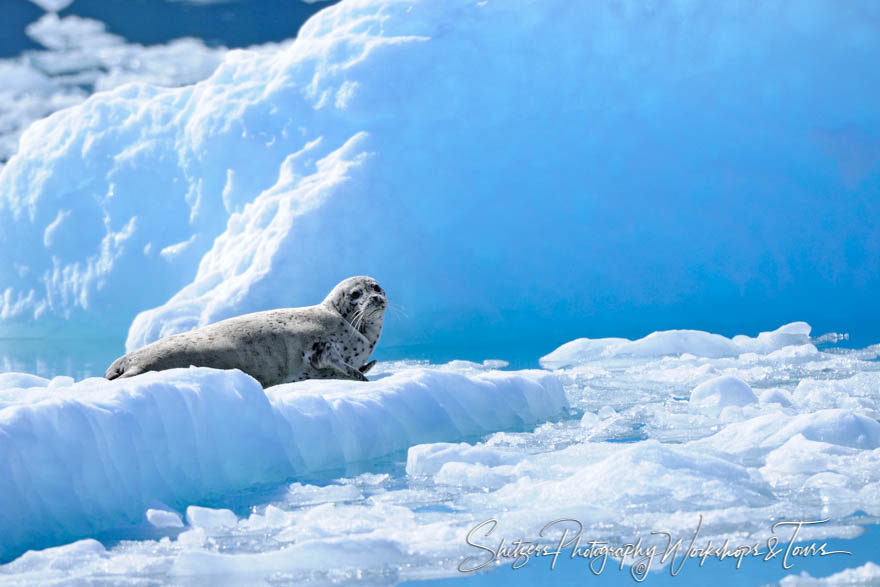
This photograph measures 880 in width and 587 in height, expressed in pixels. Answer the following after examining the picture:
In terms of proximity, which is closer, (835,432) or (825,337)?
(835,432)

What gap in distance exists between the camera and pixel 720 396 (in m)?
4.47

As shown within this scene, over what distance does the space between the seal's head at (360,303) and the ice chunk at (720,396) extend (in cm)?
200

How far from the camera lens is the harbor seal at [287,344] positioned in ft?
15.1

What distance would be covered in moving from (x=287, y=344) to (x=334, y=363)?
0.97 ft

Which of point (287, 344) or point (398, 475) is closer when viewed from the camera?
point (398, 475)

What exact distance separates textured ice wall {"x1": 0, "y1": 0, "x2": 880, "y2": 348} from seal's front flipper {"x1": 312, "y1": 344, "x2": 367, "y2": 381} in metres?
6.23

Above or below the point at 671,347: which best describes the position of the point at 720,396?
below

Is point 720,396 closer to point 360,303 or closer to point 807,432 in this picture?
point 807,432

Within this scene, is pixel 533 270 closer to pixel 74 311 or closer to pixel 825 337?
pixel 825 337

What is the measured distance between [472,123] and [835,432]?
31.3ft

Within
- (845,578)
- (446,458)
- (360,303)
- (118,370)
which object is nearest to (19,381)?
(118,370)

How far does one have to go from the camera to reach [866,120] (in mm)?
12188

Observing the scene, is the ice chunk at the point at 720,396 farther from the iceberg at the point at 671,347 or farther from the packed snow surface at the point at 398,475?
the iceberg at the point at 671,347

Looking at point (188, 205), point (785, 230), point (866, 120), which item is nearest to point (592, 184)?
point (785, 230)
